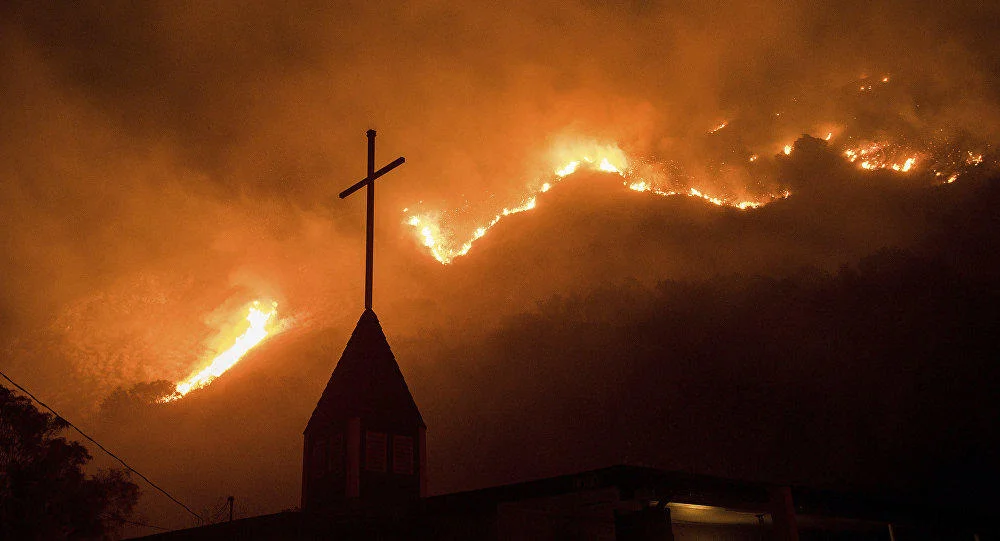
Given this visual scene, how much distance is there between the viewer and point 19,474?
1374 inches

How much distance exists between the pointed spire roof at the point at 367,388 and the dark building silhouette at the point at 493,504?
0.04m

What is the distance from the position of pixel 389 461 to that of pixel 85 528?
26.3 m

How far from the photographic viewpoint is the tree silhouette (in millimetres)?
34031

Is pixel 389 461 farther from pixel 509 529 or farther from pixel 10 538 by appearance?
pixel 10 538

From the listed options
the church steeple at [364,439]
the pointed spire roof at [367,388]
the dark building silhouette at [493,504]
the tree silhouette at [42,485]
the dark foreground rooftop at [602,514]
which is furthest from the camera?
the tree silhouette at [42,485]

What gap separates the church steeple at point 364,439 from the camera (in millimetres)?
19391

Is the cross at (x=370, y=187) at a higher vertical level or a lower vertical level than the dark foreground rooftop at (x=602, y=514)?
higher

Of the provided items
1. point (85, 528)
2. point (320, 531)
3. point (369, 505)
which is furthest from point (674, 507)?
point (85, 528)

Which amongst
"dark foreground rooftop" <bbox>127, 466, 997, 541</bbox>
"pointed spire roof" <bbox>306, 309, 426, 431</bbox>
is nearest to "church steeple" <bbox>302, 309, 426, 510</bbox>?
"pointed spire roof" <bbox>306, 309, 426, 431</bbox>

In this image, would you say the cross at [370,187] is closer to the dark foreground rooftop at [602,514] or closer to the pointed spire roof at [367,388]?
→ the pointed spire roof at [367,388]

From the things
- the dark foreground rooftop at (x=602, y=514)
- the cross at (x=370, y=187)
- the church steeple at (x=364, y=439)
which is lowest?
the dark foreground rooftop at (x=602, y=514)

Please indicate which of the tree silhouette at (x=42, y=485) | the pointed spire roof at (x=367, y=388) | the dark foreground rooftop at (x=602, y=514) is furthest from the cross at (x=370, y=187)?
the tree silhouette at (x=42, y=485)

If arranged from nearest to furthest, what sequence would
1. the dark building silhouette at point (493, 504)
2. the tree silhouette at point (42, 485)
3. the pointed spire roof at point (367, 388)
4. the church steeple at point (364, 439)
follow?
the dark building silhouette at point (493, 504), the church steeple at point (364, 439), the pointed spire roof at point (367, 388), the tree silhouette at point (42, 485)

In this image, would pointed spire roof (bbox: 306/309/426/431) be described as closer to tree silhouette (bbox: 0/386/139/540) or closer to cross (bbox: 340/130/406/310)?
cross (bbox: 340/130/406/310)
